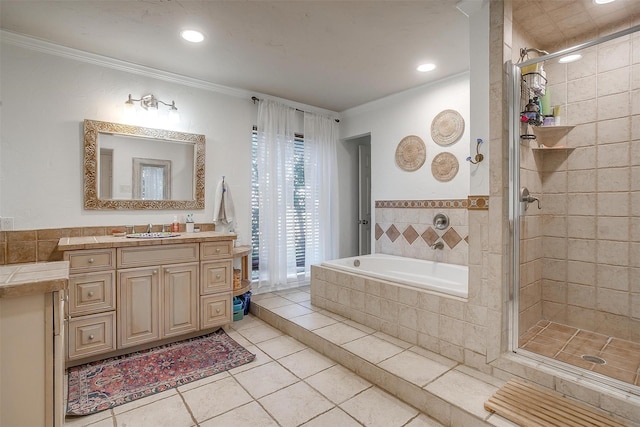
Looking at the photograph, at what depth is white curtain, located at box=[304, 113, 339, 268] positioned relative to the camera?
4.08 meters

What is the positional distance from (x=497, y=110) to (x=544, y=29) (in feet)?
3.03

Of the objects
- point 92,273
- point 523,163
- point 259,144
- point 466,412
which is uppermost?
point 259,144

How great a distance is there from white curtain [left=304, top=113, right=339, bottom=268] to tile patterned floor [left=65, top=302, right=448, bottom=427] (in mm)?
1944

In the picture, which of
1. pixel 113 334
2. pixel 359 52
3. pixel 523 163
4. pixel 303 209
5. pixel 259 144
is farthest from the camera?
pixel 303 209

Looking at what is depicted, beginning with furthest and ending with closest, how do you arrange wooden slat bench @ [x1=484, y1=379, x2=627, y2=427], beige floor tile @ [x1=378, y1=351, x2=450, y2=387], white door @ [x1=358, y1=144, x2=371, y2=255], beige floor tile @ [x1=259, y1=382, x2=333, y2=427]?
white door @ [x1=358, y1=144, x2=371, y2=255], beige floor tile @ [x1=378, y1=351, x2=450, y2=387], beige floor tile @ [x1=259, y1=382, x2=333, y2=427], wooden slat bench @ [x1=484, y1=379, x2=627, y2=427]

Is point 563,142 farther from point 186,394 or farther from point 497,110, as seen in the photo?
point 186,394

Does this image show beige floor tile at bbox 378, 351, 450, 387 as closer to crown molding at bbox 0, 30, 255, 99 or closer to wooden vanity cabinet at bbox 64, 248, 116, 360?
wooden vanity cabinet at bbox 64, 248, 116, 360

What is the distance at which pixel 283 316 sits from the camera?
2.95m

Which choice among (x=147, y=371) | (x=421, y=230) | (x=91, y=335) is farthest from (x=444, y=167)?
(x=91, y=335)

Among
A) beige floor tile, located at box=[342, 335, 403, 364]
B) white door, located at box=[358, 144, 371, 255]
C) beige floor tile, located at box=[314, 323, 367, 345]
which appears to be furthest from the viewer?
white door, located at box=[358, 144, 371, 255]

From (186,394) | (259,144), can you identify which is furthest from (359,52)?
(186,394)

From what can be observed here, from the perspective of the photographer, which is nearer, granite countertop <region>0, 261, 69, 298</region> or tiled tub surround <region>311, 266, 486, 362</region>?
granite countertop <region>0, 261, 69, 298</region>

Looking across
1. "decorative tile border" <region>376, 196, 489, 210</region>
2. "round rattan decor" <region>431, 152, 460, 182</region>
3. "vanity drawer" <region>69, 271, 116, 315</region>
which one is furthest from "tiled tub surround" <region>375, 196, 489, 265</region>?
"vanity drawer" <region>69, 271, 116, 315</region>

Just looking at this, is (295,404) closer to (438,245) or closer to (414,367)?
(414,367)
